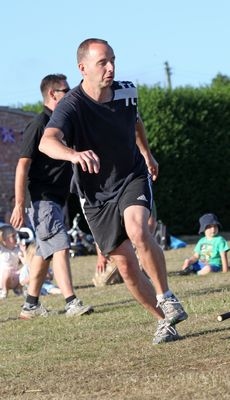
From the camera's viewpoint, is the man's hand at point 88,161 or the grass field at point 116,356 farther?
the man's hand at point 88,161

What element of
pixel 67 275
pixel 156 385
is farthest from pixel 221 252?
pixel 156 385

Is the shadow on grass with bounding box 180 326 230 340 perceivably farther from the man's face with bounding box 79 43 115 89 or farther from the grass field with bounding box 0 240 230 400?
the man's face with bounding box 79 43 115 89

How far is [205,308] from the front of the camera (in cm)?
865

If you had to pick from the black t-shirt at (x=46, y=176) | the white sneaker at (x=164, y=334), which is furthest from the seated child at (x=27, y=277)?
the white sneaker at (x=164, y=334)

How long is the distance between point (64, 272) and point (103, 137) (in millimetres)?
2724

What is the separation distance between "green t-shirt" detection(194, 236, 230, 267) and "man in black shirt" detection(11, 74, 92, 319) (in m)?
4.24

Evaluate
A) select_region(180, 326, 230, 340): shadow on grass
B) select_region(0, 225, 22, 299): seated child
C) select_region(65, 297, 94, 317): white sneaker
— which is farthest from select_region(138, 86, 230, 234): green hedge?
select_region(180, 326, 230, 340): shadow on grass

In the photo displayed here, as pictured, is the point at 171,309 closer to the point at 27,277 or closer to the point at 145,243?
the point at 145,243

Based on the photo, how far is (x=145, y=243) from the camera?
6.60m

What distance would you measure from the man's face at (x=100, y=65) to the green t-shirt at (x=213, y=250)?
681cm

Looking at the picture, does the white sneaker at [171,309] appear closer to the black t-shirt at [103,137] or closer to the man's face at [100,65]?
the black t-shirt at [103,137]

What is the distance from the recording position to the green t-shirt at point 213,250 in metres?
13.4

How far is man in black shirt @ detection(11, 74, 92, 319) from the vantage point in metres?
9.21

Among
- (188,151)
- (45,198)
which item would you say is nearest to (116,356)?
(45,198)
